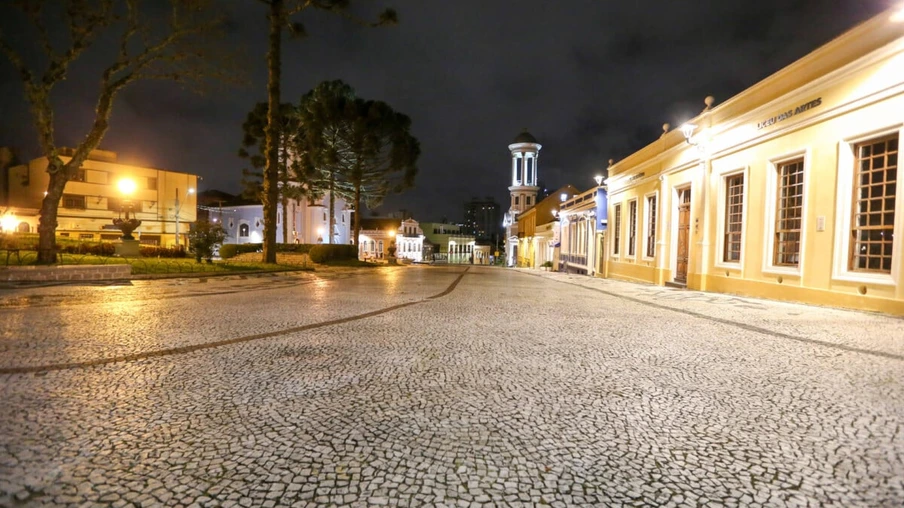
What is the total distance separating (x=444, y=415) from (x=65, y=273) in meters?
13.5

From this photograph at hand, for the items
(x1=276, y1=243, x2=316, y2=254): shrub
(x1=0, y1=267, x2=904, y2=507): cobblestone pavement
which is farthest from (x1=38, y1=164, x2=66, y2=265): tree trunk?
(x1=276, y1=243, x2=316, y2=254): shrub

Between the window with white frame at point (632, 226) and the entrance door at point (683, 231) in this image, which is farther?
the window with white frame at point (632, 226)

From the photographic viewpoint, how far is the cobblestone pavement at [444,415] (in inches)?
91.7

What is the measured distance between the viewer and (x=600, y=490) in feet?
7.63

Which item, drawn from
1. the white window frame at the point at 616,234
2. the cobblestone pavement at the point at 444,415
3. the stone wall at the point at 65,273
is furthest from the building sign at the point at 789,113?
the stone wall at the point at 65,273

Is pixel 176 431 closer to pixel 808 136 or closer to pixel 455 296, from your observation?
pixel 455 296

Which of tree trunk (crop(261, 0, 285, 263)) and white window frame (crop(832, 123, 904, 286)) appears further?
tree trunk (crop(261, 0, 285, 263))

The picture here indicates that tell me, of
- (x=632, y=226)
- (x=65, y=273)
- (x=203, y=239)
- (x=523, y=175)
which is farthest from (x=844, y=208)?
(x=523, y=175)

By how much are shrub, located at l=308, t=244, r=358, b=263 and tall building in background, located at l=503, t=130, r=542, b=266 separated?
4224cm

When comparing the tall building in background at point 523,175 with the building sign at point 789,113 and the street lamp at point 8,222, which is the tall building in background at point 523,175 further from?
the building sign at point 789,113

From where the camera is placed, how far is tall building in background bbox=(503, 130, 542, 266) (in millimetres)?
69750

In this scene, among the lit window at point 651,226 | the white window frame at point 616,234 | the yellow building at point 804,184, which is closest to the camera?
the yellow building at point 804,184

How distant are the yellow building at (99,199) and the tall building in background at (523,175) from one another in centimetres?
4487

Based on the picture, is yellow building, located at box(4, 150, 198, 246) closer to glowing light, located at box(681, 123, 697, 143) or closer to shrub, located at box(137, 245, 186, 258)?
shrub, located at box(137, 245, 186, 258)
